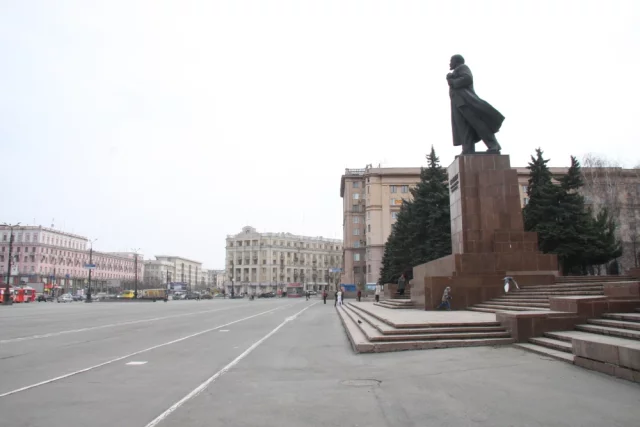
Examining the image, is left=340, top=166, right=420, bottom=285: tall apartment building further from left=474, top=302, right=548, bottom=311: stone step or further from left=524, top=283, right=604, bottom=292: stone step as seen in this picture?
left=474, top=302, right=548, bottom=311: stone step

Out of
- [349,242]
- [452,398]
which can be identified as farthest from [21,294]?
[452,398]

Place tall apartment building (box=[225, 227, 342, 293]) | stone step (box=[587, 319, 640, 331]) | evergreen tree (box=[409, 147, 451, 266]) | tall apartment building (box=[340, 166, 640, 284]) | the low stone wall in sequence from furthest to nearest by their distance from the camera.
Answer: tall apartment building (box=[225, 227, 342, 293]), tall apartment building (box=[340, 166, 640, 284]), evergreen tree (box=[409, 147, 451, 266]), the low stone wall, stone step (box=[587, 319, 640, 331])

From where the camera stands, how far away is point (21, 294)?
65438 mm

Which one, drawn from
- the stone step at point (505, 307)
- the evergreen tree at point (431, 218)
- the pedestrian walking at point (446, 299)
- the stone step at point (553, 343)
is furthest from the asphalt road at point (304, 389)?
the evergreen tree at point (431, 218)

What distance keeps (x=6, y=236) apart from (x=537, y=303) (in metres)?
133

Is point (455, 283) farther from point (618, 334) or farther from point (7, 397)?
point (7, 397)

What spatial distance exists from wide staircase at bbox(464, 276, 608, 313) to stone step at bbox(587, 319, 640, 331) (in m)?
3.95

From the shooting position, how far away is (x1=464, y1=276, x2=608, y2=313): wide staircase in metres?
15.2

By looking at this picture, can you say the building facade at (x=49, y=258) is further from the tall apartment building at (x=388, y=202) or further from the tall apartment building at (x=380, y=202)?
the tall apartment building at (x=380, y=202)

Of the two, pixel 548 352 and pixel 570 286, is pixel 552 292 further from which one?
pixel 548 352

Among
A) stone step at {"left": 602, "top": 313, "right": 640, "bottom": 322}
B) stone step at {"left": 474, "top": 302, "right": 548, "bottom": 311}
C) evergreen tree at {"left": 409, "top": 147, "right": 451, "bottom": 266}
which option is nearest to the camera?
stone step at {"left": 602, "top": 313, "right": 640, "bottom": 322}

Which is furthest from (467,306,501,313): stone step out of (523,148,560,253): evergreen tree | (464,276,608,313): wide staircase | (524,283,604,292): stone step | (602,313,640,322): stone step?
(523,148,560,253): evergreen tree

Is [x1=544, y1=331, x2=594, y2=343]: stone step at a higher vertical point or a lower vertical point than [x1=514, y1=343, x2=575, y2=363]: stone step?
higher

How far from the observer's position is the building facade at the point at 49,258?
114 m
